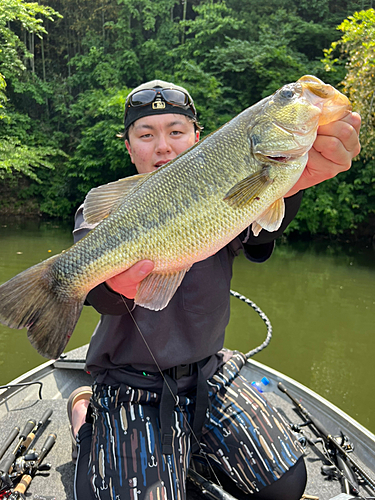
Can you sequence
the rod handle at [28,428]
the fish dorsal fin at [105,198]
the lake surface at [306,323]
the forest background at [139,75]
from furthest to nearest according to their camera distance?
the forest background at [139,75]
the lake surface at [306,323]
the rod handle at [28,428]
the fish dorsal fin at [105,198]

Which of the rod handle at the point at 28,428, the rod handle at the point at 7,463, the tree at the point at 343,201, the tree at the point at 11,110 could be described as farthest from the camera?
the tree at the point at 343,201

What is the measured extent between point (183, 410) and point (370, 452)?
1.55 m

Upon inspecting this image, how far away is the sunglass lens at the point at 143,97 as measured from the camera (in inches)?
96.6

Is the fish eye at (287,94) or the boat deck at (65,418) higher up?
the fish eye at (287,94)

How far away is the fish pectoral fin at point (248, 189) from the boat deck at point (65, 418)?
1967 millimetres

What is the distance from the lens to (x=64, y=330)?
168cm

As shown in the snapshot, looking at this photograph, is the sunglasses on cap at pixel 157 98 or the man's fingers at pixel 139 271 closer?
the man's fingers at pixel 139 271

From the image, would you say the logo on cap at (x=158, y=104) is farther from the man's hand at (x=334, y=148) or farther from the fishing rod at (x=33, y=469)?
the fishing rod at (x=33, y=469)

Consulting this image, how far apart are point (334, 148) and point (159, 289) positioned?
0.99 metres

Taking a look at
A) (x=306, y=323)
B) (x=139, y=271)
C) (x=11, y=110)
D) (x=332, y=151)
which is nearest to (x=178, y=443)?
(x=139, y=271)

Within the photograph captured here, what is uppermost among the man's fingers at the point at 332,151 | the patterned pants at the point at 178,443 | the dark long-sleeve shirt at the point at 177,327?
the man's fingers at the point at 332,151

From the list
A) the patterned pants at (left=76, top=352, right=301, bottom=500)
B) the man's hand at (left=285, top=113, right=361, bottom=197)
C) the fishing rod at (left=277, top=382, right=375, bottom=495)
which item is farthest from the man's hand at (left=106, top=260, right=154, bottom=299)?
the fishing rod at (left=277, top=382, right=375, bottom=495)

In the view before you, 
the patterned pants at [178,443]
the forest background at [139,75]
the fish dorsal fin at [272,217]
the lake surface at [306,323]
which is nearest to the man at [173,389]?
the patterned pants at [178,443]

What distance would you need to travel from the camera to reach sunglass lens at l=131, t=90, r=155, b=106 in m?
2.45
